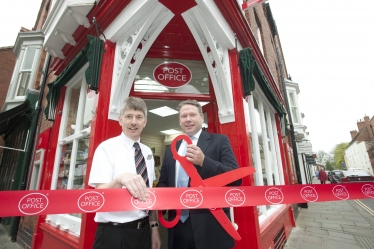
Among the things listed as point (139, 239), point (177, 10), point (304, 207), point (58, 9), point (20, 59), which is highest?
point (20, 59)

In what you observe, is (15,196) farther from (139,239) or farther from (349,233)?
(349,233)

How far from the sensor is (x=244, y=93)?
3.24 metres

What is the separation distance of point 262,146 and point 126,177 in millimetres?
4172

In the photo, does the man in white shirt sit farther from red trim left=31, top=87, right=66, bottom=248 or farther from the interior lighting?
the interior lighting

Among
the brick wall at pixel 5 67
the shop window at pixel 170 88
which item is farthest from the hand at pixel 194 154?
the brick wall at pixel 5 67

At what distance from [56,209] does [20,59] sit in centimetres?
997

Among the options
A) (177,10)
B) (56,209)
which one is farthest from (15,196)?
(177,10)

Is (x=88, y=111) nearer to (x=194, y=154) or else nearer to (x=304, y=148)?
(x=194, y=154)

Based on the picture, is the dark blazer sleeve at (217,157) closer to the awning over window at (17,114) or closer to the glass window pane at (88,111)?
the glass window pane at (88,111)

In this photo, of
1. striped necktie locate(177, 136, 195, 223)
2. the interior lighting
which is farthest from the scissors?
the interior lighting

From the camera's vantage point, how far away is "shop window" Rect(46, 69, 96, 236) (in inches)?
130

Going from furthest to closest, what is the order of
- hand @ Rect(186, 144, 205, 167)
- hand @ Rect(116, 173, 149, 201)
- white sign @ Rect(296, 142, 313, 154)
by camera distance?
1. white sign @ Rect(296, 142, 313, 154)
2. hand @ Rect(186, 144, 205, 167)
3. hand @ Rect(116, 173, 149, 201)

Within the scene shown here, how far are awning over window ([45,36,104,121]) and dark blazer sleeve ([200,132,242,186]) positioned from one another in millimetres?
2049

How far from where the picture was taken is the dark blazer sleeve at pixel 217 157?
1393 millimetres
